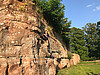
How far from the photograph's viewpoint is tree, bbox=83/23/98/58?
32494 millimetres

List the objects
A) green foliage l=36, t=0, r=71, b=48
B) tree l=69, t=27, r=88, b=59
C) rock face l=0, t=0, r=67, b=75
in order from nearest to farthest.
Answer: rock face l=0, t=0, r=67, b=75, green foliage l=36, t=0, r=71, b=48, tree l=69, t=27, r=88, b=59

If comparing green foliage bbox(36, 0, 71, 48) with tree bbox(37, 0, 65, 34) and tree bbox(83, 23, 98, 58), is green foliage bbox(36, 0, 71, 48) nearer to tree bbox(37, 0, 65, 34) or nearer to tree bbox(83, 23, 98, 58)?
tree bbox(37, 0, 65, 34)

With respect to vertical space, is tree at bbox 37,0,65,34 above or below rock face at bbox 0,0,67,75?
above

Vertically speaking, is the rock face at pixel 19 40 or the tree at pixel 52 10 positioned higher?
the tree at pixel 52 10

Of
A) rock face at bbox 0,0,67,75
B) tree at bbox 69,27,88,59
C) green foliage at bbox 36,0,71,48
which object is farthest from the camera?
Answer: tree at bbox 69,27,88,59

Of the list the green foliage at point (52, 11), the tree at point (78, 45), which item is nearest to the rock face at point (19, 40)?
the green foliage at point (52, 11)

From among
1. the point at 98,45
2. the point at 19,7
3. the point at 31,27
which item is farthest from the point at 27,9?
the point at 98,45

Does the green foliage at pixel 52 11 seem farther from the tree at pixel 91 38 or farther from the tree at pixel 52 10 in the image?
the tree at pixel 91 38

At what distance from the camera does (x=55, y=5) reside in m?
13.2

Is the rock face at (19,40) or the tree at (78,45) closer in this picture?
the rock face at (19,40)

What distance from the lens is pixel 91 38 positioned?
34.9 m

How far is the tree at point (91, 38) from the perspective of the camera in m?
32.5

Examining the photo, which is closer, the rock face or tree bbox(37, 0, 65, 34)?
the rock face

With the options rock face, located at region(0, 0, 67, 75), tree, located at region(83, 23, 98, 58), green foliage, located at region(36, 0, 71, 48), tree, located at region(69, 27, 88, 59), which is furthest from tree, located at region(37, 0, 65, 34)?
tree, located at region(83, 23, 98, 58)
